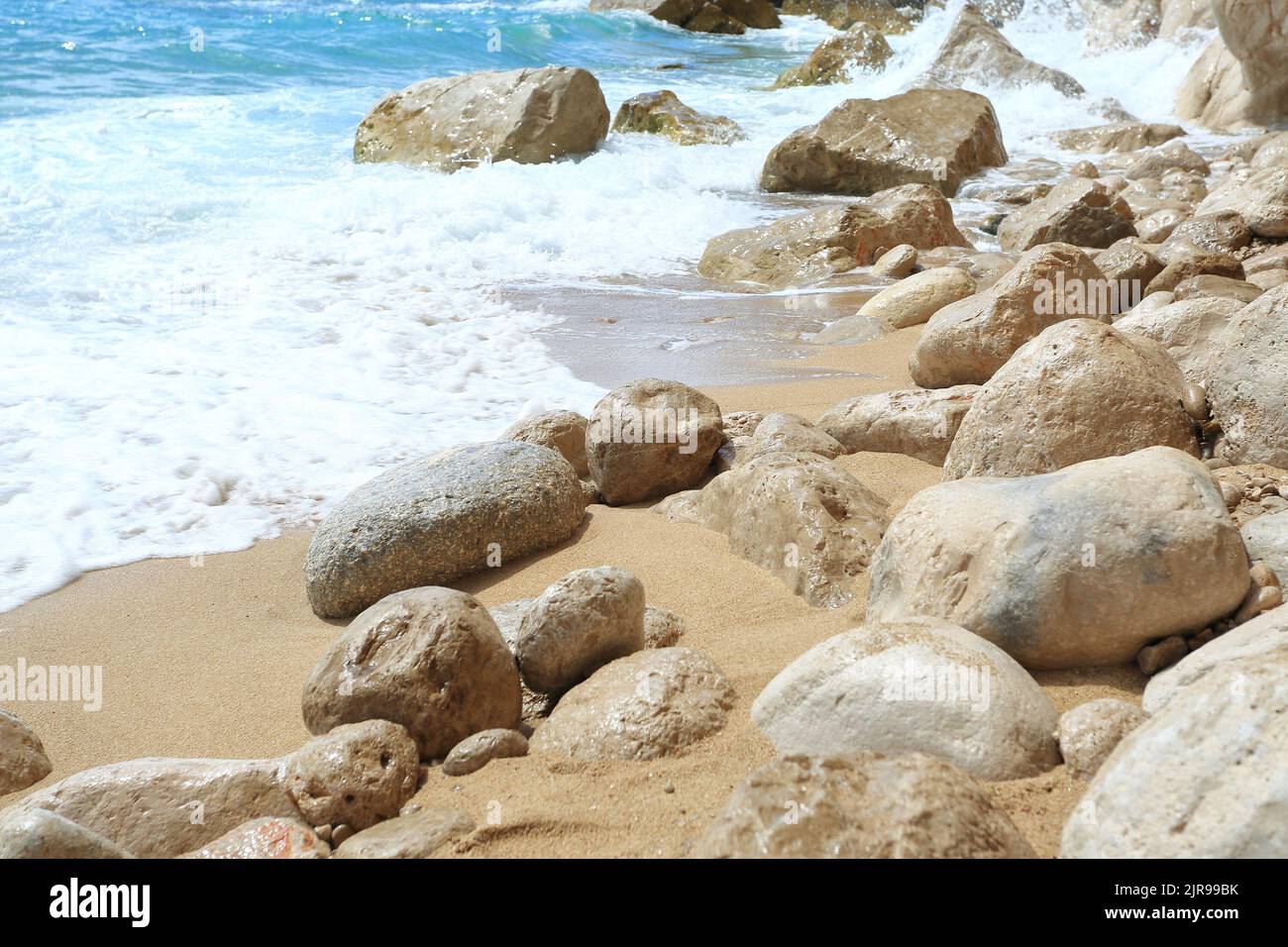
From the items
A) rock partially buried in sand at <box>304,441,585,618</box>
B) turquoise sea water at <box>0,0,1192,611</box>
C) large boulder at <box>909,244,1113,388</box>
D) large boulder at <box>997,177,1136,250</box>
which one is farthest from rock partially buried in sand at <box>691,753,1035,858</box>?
large boulder at <box>997,177,1136,250</box>

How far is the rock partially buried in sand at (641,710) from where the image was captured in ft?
8.87

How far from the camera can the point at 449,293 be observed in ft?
27.4

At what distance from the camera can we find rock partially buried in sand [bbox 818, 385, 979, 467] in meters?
4.52

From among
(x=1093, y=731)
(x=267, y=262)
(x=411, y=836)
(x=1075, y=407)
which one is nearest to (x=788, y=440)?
(x=1075, y=407)

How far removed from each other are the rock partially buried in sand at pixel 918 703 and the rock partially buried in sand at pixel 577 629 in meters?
0.59

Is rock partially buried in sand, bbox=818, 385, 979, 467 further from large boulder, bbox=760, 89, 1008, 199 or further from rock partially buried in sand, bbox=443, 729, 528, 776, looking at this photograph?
large boulder, bbox=760, 89, 1008, 199

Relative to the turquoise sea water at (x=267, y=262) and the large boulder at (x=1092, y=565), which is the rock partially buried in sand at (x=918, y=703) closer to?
the large boulder at (x=1092, y=565)

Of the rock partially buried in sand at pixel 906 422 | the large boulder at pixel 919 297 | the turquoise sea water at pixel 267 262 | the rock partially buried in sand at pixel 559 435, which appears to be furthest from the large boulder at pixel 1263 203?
the rock partially buried in sand at pixel 559 435

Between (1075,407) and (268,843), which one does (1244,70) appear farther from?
(268,843)

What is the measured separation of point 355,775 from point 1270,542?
2468 mm

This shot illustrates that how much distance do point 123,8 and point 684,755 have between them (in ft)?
83.5

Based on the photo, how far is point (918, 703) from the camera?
241cm
